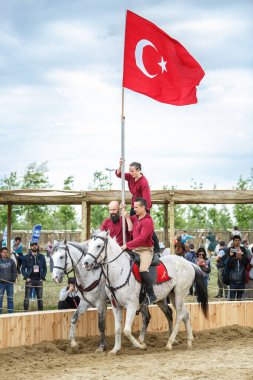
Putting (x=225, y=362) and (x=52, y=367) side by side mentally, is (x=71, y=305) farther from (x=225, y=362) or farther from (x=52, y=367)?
(x=225, y=362)

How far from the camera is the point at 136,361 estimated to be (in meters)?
9.06

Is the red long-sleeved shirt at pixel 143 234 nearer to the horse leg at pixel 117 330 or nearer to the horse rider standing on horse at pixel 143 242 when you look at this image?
the horse rider standing on horse at pixel 143 242

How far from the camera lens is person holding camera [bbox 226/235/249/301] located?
47.4 feet

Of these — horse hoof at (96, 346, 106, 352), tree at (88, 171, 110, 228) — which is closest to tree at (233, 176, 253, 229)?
tree at (88, 171, 110, 228)

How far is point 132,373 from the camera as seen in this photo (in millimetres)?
8102

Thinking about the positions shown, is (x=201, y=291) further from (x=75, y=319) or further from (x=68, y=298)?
(x=68, y=298)

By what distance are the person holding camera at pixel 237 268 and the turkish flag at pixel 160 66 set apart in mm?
4499

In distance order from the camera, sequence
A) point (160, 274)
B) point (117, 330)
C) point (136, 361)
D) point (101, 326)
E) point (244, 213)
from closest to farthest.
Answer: point (136, 361) → point (117, 330) → point (101, 326) → point (160, 274) → point (244, 213)

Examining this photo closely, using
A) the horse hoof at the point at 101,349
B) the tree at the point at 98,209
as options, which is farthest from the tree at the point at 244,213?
the horse hoof at the point at 101,349

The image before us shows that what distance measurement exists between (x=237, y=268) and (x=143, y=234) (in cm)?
512

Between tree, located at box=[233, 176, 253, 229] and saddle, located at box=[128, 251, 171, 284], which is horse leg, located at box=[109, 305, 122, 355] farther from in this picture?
tree, located at box=[233, 176, 253, 229]

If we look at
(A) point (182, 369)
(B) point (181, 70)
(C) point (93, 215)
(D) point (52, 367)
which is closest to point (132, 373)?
(A) point (182, 369)

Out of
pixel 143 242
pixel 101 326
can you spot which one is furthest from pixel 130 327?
pixel 143 242

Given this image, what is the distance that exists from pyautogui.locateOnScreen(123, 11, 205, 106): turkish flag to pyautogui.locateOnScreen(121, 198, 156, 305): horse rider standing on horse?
2372mm
